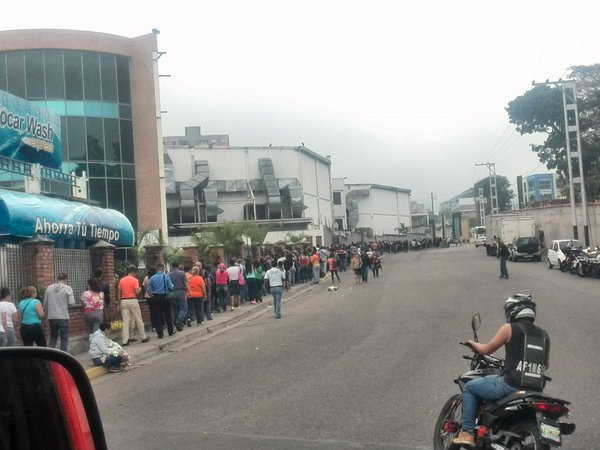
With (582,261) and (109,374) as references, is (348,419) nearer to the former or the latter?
(109,374)

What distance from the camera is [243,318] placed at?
73.9 feet

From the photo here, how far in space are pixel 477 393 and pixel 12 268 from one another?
11.4m

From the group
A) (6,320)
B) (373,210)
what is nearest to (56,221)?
(6,320)

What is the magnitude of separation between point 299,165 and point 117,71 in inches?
1208

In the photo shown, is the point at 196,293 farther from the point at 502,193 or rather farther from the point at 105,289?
the point at 502,193

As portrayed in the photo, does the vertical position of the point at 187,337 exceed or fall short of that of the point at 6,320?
it falls short

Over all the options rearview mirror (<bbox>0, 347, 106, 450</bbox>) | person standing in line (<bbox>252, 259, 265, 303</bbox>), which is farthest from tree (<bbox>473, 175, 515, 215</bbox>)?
rearview mirror (<bbox>0, 347, 106, 450</bbox>)

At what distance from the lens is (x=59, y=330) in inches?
562

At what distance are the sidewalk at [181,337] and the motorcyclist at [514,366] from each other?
5494 millimetres

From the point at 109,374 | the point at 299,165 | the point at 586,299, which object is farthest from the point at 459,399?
the point at 299,165

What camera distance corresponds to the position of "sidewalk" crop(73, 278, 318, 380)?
14.2 m

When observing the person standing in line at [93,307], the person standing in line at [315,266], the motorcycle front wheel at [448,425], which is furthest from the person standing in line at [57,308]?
the person standing in line at [315,266]

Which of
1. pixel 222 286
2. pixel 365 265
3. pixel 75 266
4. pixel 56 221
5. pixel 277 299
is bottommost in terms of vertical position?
pixel 277 299

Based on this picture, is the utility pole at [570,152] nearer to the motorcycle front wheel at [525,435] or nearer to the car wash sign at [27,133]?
the car wash sign at [27,133]
